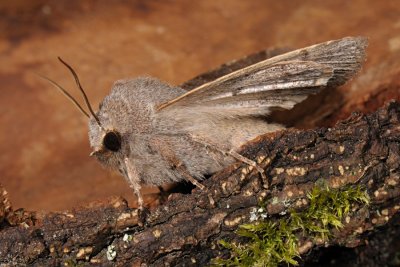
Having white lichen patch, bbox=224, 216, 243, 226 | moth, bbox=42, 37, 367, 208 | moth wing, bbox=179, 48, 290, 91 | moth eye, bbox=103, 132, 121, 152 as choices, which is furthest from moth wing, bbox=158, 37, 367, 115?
white lichen patch, bbox=224, 216, 243, 226

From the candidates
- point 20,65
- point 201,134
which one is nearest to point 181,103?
point 201,134

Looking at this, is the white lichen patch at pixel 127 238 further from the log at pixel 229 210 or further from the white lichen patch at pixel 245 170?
the white lichen patch at pixel 245 170

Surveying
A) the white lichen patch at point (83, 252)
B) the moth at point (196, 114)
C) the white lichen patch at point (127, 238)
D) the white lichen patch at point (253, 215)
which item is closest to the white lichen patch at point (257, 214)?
the white lichen patch at point (253, 215)

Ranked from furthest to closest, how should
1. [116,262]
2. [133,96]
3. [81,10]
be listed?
[81,10], [133,96], [116,262]

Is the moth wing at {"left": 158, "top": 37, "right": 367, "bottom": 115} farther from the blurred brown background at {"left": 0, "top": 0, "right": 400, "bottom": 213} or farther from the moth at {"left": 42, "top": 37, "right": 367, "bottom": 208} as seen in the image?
the blurred brown background at {"left": 0, "top": 0, "right": 400, "bottom": 213}

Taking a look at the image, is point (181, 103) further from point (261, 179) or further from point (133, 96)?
point (261, 179)

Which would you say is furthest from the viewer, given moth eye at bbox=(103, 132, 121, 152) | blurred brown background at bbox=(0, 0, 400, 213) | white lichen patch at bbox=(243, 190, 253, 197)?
blurred brown background at bbox=(0, 0, 400, 213)
